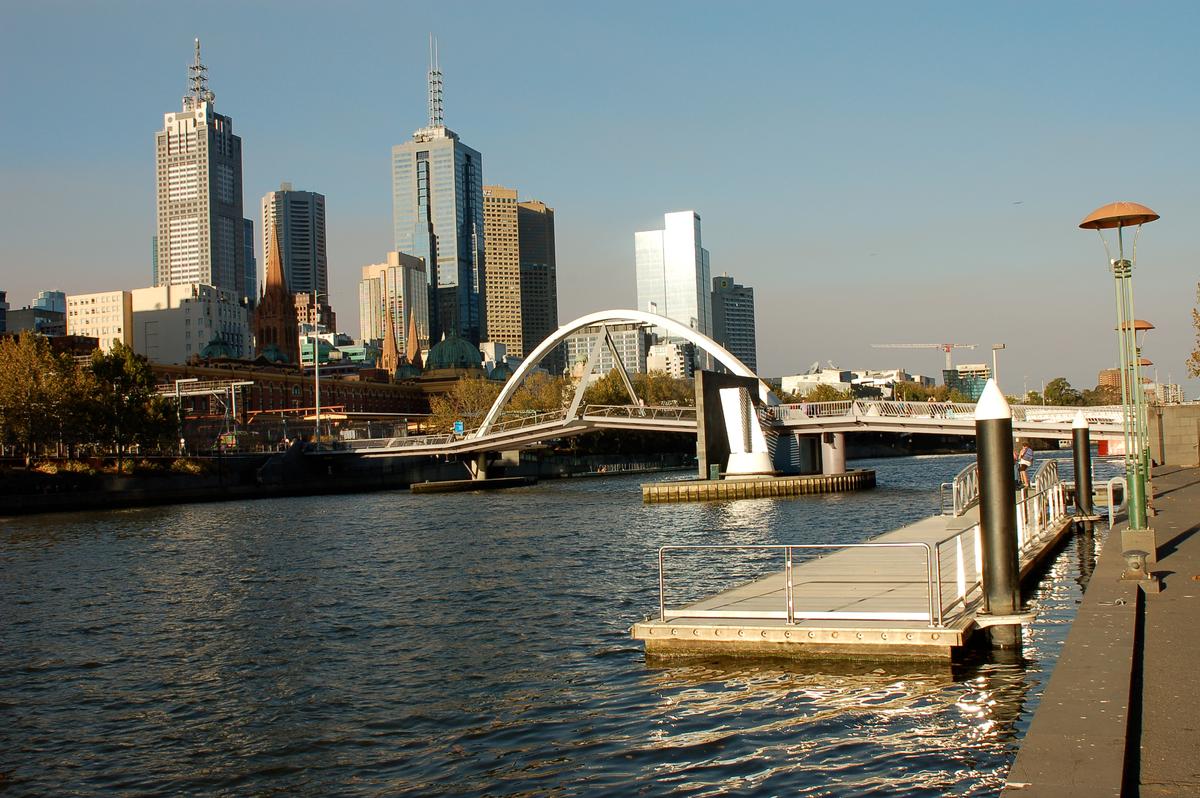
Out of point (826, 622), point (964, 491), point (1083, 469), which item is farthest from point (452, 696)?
point (1083, 469)

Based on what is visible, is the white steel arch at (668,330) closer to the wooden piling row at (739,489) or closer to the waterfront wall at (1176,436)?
the wooden piling row at (739,489)

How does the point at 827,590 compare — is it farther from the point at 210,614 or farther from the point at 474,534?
the point at 474,534

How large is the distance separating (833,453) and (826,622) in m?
65.6

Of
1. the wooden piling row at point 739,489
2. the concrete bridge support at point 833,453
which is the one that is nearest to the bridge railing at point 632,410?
the concrete bridge support at point 833,453

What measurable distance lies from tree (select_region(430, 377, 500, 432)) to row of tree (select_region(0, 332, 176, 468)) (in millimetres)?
43063

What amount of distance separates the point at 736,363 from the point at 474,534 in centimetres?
4475

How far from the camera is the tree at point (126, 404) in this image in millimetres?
91375

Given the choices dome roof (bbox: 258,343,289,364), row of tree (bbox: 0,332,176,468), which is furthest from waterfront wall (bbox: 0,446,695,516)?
dome roof (bbox: 258,343,289,364)

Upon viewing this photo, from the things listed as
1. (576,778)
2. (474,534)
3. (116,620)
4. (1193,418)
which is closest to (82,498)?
(474,534)

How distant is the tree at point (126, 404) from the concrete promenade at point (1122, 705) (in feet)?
269

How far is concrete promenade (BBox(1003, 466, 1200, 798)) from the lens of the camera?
352 inches

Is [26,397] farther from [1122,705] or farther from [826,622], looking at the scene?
[1122,705]

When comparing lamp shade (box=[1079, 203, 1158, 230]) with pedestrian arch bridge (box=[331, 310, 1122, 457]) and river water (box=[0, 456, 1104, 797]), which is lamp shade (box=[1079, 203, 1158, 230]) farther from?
pedestrian arch bridge (box=[331, 310, 1122, 457])

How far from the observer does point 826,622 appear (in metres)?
16.4
